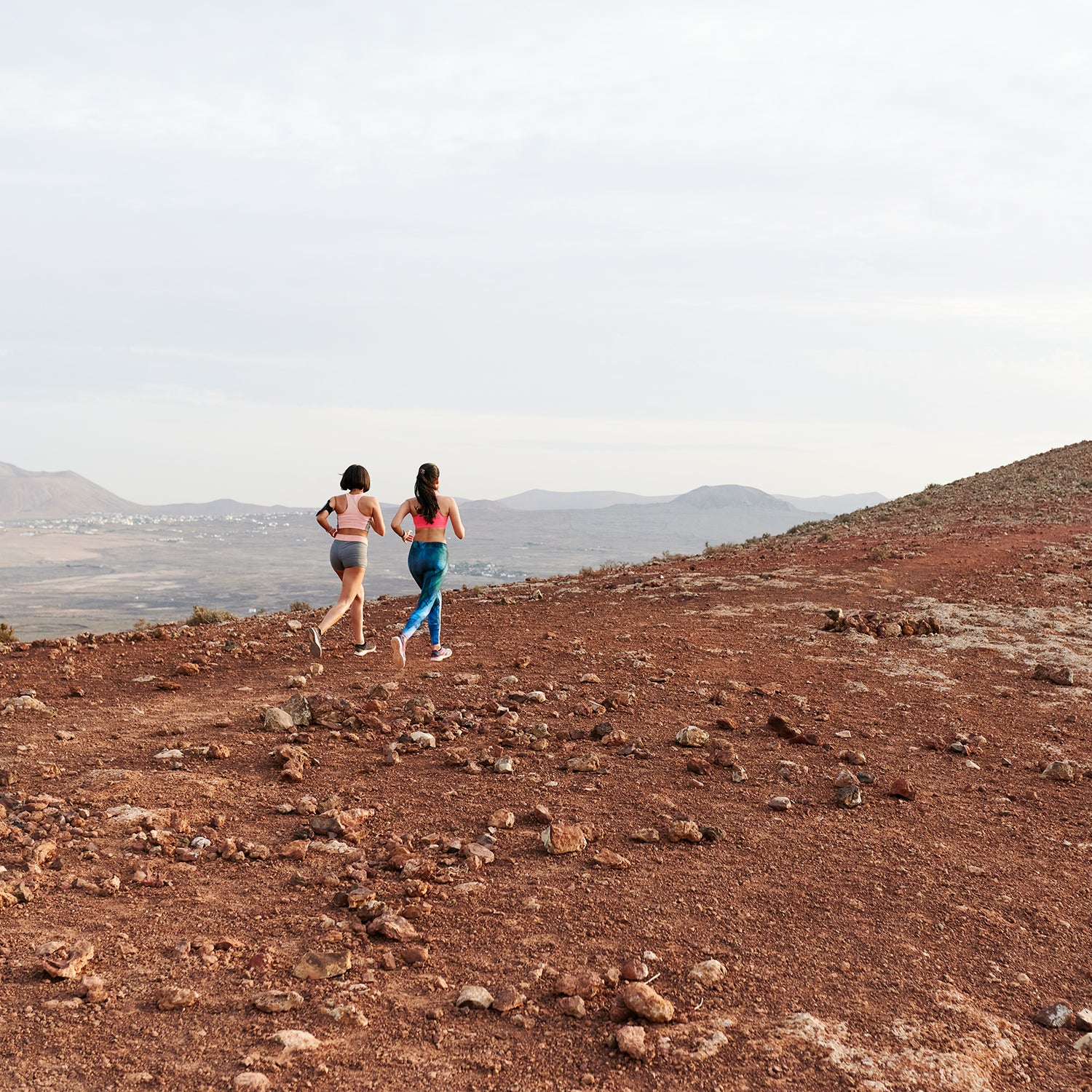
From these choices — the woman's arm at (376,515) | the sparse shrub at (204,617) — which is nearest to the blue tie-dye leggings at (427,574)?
the woman's arm at (376,515)

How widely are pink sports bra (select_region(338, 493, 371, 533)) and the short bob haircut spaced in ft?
0.40

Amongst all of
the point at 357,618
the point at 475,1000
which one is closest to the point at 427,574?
the point at 357,618

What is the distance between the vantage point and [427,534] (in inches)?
372

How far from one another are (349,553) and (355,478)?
0.84 m

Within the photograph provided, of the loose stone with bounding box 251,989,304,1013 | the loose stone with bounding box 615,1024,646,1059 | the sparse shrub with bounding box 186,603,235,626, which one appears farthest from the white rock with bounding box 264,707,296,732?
the sparse shrub with bounding box 186,603,235,626

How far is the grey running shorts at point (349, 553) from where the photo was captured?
9570 mm

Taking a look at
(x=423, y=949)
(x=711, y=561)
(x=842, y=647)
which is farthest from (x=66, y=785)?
(x=711, y=561)

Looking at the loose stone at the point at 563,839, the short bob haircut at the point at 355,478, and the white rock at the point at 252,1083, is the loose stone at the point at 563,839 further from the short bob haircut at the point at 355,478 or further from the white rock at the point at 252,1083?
the short bob haircut at the point at 355,478

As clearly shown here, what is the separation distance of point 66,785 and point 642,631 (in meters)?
7.19

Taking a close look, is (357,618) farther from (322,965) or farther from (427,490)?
(322,965)

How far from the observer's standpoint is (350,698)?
25.8 feet

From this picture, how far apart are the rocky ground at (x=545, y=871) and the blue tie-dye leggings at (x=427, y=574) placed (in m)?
0.47

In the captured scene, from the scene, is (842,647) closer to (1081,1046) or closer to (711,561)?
(1081,1046)

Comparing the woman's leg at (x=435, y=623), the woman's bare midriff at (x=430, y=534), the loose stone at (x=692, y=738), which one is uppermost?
the woman's bare midriff at (x=430, y=534)
